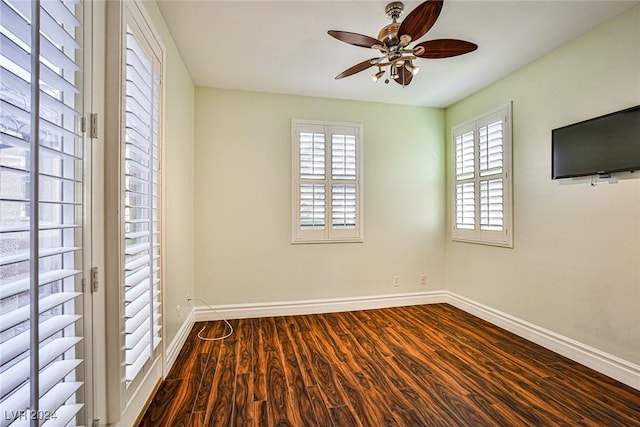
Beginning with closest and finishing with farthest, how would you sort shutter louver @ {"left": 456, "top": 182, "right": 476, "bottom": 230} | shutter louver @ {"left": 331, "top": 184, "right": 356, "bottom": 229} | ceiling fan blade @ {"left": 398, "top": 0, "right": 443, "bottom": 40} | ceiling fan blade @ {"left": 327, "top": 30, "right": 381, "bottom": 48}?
ceiling fan blade @ {"left": 398, "top": 0, "right": 443, "bottom": 40}
ceiling fan blade @ {"left": 327, "top": 30, "right": 381, "bottom": 48}
shutter louver @ {"left": 456, "top": 182, "right": 476, "bottom": 230}
shutter louver @ {"left": 331, "top": 184, "right": 356, "bottom": 229}

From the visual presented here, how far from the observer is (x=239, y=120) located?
3453 millimetres

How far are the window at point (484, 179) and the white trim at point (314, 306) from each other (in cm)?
96

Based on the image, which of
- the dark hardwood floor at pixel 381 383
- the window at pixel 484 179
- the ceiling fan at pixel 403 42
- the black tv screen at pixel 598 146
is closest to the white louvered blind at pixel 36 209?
the dark hardwood floor at pixel 381 383

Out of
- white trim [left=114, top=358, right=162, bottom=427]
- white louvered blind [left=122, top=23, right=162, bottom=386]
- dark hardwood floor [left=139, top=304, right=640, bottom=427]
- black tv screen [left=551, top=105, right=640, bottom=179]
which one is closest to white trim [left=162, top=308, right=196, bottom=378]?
dark hardwood floor [left=139, top=304, right=640, bottom=427]

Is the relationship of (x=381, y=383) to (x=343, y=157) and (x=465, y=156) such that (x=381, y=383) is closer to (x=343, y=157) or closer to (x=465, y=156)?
(x=343, y=157)

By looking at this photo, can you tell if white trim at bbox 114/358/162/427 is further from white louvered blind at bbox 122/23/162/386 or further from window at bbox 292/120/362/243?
window at bbox 292/120/362/243

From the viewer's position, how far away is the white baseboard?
2.19 m

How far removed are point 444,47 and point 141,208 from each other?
229cm

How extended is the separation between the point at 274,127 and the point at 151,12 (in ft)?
5.67

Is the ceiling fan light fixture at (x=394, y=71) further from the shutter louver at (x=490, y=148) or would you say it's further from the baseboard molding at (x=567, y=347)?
the baseboard molding at (x=567, y=347)

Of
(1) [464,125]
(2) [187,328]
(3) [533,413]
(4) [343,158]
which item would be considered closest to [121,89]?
(2) [187,328]

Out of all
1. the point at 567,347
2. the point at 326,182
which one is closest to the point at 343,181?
the point at 326,182

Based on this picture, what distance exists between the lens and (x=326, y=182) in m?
3.66

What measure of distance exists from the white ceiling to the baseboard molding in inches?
101
